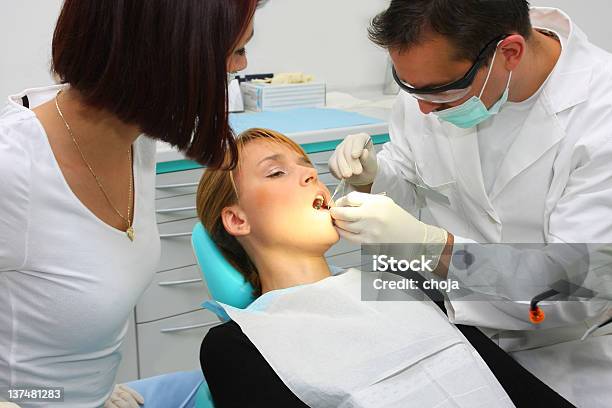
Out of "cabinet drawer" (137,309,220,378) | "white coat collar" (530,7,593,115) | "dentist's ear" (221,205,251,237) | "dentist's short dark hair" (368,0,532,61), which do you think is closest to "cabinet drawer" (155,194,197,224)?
"cabinet drawer" (137,309,220,378)

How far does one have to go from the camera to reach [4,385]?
118 centimetres

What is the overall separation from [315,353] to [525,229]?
0.63 metres

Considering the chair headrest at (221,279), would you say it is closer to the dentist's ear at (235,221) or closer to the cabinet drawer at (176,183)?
the dentist's ear at (235,221)

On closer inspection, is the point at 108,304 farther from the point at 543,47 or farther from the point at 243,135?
the point at 543,47

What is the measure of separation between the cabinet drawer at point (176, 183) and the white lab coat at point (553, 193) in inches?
32.8

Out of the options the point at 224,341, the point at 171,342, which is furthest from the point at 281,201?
the point at 171,342

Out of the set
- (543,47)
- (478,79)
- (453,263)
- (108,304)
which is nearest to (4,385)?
(108,304)

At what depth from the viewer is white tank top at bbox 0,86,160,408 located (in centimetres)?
103

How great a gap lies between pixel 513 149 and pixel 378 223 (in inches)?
16.8

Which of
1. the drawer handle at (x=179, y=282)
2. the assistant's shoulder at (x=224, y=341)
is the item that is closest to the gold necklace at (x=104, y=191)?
the assistant's shoulder at (x=224, y=341)

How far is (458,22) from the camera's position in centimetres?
134

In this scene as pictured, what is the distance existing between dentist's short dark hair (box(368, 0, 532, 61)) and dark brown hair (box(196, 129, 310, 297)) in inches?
17.9

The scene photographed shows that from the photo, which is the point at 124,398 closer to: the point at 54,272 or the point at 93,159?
the point at 54,272

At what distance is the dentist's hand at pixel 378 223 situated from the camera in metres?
1.44
